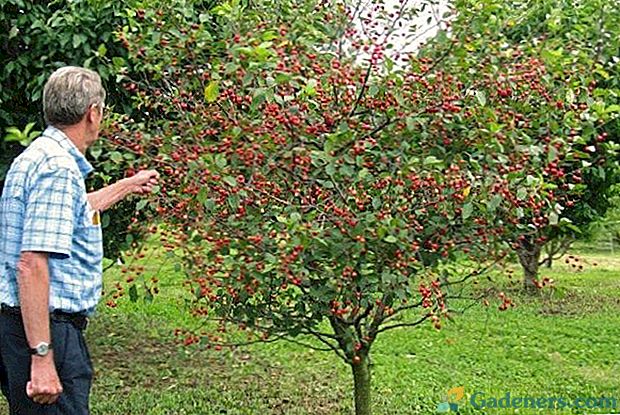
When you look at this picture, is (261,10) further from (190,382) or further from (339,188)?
(190,382)

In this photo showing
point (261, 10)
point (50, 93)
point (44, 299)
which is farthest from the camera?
point (261, 10)

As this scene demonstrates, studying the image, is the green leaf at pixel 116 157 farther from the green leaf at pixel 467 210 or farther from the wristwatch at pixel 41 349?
the green leaf at pixel 467 210

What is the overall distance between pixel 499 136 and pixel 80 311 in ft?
5.20

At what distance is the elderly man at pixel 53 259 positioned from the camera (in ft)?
8.18

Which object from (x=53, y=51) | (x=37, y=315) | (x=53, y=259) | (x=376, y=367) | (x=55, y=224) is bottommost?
(x=376, y=367)

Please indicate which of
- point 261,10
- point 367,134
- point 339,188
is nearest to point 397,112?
point 367,134

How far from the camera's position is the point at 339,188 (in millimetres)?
3328

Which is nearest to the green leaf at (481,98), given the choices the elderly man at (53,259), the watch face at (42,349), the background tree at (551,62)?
the background tree at (551,62)

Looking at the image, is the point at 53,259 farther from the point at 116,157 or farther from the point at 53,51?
the point at 53,51

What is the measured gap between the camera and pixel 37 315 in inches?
97.9

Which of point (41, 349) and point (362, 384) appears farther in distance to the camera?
point (362, 384)

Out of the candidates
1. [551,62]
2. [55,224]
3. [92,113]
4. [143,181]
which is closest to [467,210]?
[551,62]

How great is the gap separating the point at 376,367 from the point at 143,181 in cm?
380

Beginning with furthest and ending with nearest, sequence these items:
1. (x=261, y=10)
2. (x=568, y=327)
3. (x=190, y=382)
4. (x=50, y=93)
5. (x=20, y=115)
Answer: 1. (x=568, y=327)
2. (x=190, y=382)
3. (x=20, y=115)
4. (x=261, y=10)
5. (x=50, y=93)
